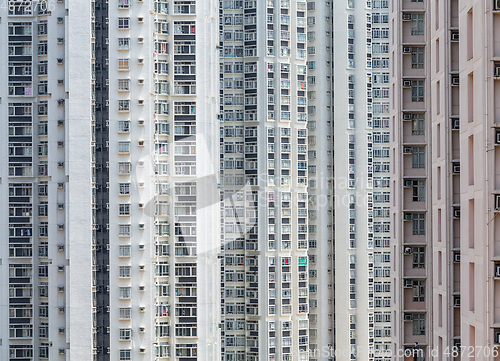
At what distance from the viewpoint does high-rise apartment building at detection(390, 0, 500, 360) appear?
11141mm

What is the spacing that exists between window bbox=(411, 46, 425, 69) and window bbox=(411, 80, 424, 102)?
0.50 m

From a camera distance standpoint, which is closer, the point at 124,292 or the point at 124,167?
the point at 124,292

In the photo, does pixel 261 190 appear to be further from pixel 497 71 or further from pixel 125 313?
pixel 497 71

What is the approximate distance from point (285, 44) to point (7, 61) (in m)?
12.7

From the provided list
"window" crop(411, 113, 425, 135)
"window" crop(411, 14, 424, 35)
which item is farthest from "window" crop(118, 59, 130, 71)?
"window" crop(411, 113, 425, 135)

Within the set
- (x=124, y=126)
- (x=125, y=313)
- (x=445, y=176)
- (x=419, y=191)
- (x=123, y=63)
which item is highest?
(x=123, y=63)

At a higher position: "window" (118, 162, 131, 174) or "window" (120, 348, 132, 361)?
"window" (118, 162, 131, 174)

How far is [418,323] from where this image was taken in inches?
767

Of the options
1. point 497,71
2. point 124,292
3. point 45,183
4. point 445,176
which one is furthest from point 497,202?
point 45,183

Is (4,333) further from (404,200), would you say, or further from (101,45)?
(404,200)

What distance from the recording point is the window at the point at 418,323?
19.4 metres

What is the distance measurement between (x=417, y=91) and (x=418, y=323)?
279 inches

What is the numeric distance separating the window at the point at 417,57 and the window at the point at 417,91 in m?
0.50

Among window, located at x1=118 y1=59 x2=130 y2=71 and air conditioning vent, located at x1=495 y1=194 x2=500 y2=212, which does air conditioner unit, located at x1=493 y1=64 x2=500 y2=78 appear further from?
window, located at x1=118 y1=59 x2=130 y2=71
